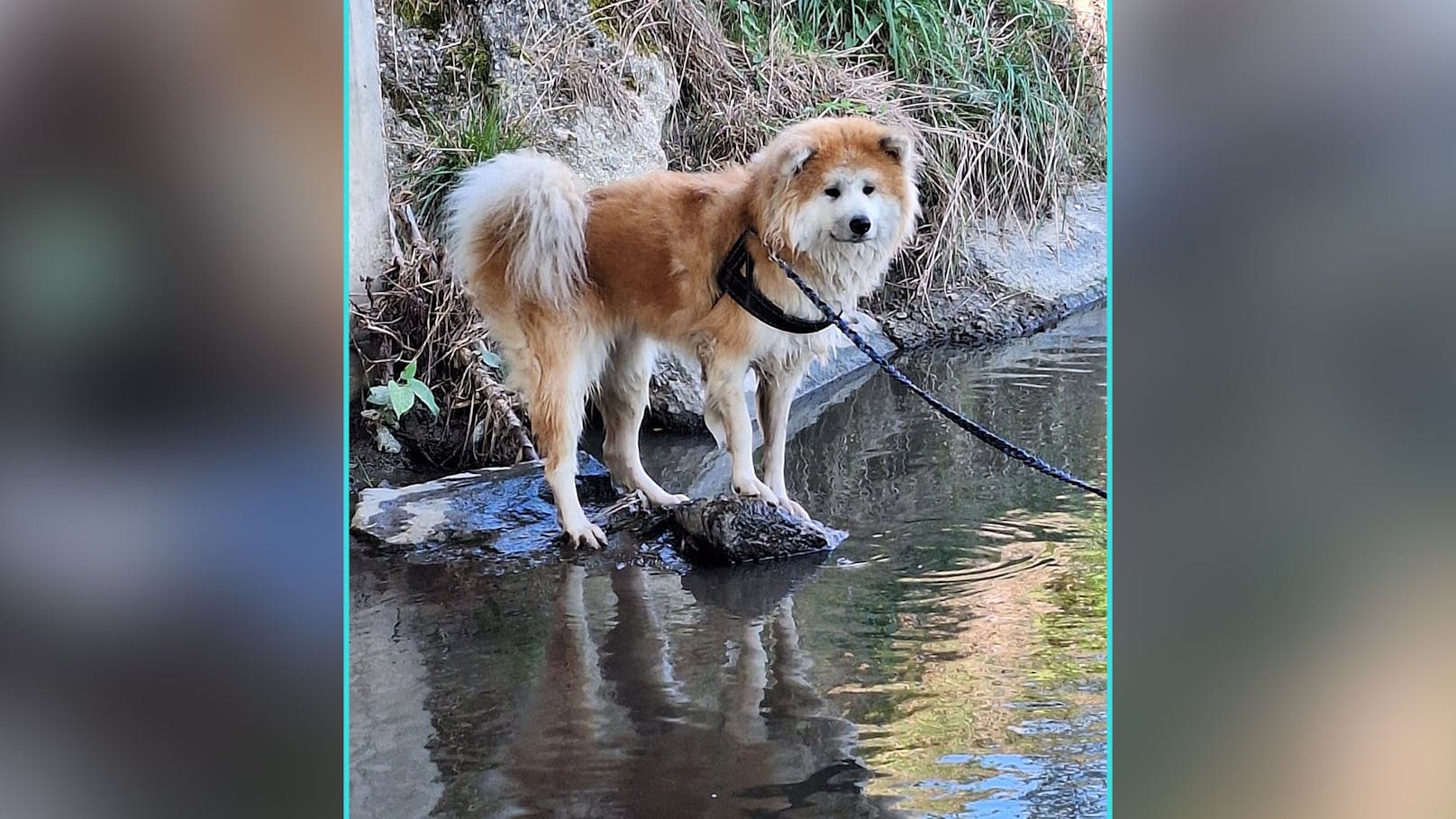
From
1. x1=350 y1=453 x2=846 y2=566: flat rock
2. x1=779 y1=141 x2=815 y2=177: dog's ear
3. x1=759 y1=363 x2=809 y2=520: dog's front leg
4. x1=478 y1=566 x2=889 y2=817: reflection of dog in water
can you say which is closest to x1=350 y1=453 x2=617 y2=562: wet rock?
x1=350 y1=453 x2=846 y2=566: flat rock

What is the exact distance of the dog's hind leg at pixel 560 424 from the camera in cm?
172

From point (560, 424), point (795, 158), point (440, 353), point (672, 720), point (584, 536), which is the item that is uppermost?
point (795, 158)

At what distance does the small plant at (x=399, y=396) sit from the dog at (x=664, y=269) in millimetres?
147

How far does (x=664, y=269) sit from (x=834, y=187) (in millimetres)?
323

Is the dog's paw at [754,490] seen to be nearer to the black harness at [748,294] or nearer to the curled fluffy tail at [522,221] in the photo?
the black harness at [748,294]

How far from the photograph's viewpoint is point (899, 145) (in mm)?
1699

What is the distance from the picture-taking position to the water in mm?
1596

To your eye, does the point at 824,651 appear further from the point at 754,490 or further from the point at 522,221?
the point at 522,221

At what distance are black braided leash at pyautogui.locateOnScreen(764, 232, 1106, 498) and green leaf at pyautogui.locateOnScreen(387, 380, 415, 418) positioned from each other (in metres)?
0.65
